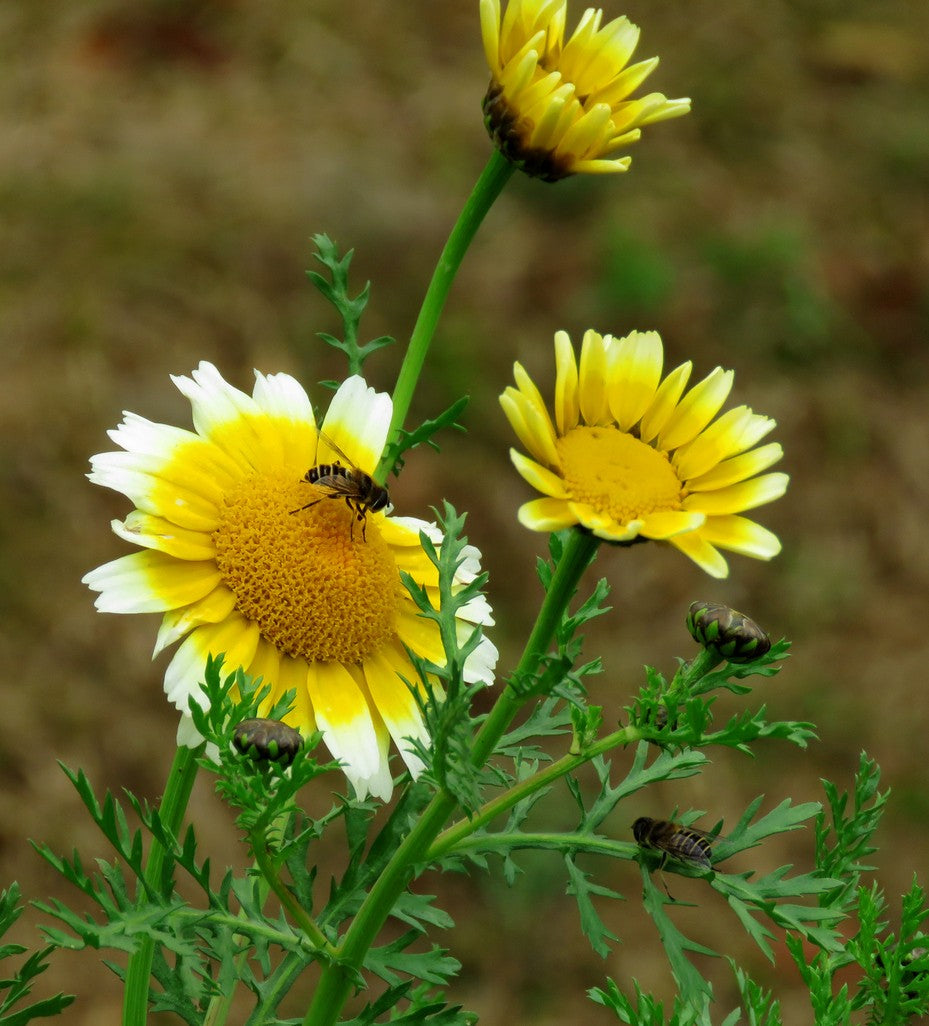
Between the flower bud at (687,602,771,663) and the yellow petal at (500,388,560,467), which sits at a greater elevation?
the yellow petal at (500,388,560,467)

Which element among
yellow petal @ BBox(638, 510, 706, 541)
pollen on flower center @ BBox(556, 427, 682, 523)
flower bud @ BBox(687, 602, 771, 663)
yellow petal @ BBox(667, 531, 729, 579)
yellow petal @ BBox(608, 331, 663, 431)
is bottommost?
flower bud @ BBox(687, 602, 771, 663)

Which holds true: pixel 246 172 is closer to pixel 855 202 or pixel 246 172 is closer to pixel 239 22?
pixel 239 22

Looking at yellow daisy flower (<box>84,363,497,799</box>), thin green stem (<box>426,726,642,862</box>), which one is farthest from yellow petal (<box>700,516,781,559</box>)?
yellow daisy flower (<box>84,363,497,799</box>)

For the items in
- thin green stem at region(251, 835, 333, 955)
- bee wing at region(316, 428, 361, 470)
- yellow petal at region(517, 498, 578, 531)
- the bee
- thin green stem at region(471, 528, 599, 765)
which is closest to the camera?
yellow petal at region(517, 498, 578, 531)

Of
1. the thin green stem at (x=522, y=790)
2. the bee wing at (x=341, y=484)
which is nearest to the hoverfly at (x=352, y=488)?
the bee wing at (x=341, y=484)

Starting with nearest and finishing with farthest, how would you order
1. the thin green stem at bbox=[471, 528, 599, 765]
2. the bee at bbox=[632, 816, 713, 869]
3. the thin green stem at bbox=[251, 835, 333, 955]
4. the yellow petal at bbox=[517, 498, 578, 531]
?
the yellow petal at bbox=[517, 498, 578, 531] < the thin green stem at bbox=[471, 528, 599, 765] < the thin green stem at bbox=[251, 835, 333, 955] < the bee at bbox=[632, 816, 713, 869]

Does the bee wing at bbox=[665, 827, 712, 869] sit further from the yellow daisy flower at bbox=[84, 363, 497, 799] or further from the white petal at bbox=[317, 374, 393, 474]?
the white petal at bbox=[317, 374, 393, 474]
